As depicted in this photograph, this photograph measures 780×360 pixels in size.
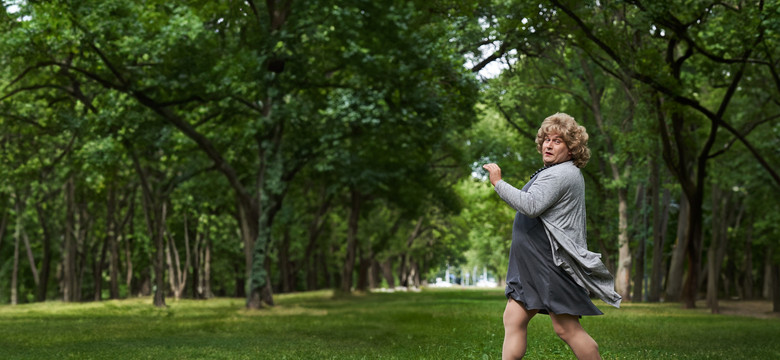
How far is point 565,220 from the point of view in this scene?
5605mm

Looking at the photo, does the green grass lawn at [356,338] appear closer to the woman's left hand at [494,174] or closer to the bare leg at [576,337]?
the bare leg at [576,337]

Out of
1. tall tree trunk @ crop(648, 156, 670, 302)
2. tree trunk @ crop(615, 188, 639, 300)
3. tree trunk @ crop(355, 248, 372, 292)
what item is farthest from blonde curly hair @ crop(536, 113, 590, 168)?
tree trunk @ crop(355, 248, 372, 292)

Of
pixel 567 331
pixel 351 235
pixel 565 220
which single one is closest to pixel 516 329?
pixel 567 331

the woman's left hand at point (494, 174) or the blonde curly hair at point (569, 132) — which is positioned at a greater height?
the blonde curly hair at point (569, 132)

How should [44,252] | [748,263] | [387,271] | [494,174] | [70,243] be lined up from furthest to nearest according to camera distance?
[387,271] < [748,263] < [44,252] < [70,243] < [494,174]

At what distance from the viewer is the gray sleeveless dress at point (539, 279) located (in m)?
5.52

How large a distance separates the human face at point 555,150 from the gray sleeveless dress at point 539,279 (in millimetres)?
172

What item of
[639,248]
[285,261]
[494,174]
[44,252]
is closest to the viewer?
[494,174]

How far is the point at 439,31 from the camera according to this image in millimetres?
21844

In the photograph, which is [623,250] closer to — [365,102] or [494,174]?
[365,102]

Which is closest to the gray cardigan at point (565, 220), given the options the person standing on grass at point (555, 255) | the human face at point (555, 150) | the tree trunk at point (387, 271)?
the person standing on grass at point (555, 255)

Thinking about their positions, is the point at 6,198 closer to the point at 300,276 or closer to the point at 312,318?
the point at 312,318

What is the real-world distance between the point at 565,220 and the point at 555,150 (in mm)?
498

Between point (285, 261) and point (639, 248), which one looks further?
point (285, 261)
